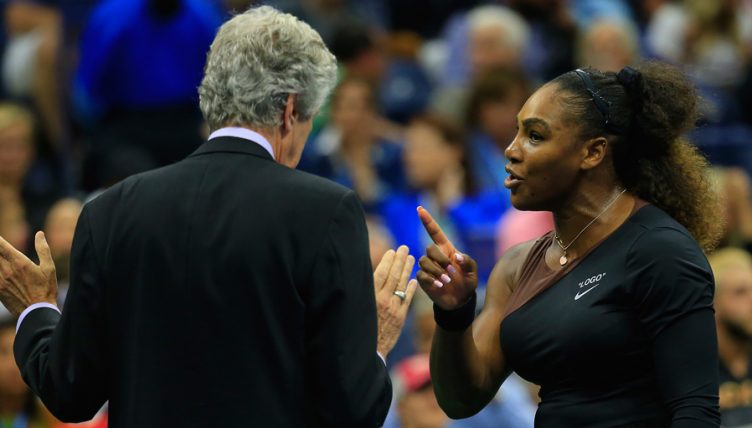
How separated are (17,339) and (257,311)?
769mm

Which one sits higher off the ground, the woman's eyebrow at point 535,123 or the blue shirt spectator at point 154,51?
the woman's eyebrow at point 535,123

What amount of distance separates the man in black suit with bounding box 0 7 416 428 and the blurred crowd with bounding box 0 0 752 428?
105 inches

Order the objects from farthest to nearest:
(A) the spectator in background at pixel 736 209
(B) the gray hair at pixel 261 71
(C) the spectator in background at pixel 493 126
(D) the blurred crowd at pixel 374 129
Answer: (A) the spectator in background at pixel 736 209
(C) the spectator in background at pixel 493 126
(D) the blurred crowd at pixel 374 129
(B) the gray hair at pixel 261 71

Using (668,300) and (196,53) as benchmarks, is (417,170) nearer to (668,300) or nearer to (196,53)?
(196,53)

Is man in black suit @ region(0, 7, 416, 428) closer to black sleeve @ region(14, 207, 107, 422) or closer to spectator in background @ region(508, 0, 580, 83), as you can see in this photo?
black sleeve @ region(14, 207, 107, 422)

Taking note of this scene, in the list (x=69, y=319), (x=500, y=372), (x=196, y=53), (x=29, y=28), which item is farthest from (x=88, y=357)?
(x=29, y=28)

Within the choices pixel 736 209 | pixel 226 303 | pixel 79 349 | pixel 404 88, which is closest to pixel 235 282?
pixel 226 303

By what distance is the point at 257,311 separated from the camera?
3.37m

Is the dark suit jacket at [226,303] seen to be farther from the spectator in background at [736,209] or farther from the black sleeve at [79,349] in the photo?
the spectator in background at [736,209]

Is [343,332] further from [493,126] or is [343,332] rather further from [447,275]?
[493,126]

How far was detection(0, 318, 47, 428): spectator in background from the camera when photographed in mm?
6238

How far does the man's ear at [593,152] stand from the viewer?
3.78 metres

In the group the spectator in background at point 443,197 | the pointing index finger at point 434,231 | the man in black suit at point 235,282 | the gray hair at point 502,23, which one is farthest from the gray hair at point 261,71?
the gray hair at point 502,23

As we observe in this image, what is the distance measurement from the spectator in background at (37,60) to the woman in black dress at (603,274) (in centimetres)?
497
